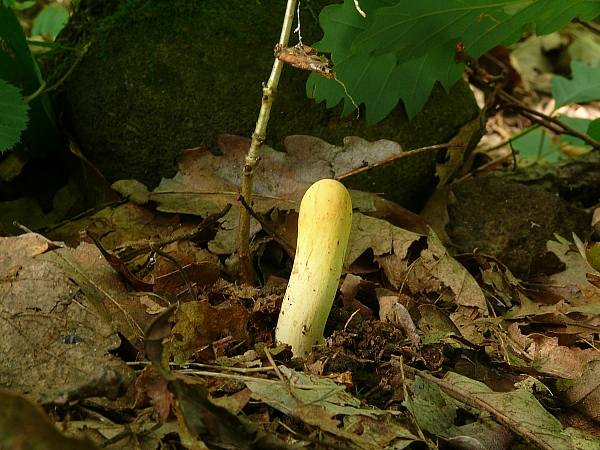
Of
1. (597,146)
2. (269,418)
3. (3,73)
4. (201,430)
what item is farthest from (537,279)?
(3,73)

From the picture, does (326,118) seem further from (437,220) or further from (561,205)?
(561,205)

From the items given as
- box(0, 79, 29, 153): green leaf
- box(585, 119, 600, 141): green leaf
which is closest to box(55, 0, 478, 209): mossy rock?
box(0, 79, 29, 153): green leaf

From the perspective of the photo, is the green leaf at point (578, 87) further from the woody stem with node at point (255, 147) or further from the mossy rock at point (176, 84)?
the woody stem with node at point (255, 147)

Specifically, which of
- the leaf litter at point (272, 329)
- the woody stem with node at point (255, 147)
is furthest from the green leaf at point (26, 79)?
the woody stem with node at point (255, 147)

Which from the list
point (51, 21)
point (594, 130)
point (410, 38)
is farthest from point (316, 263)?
point (51, 21)

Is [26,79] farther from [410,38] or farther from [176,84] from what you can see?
[410,38]
